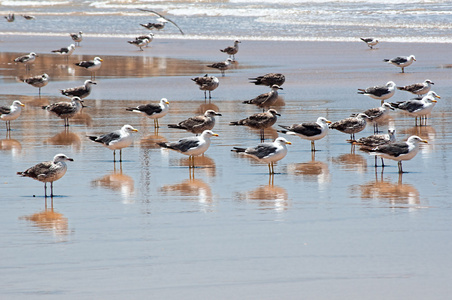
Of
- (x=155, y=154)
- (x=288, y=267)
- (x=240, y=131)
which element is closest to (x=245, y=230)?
(x=288, y=267)

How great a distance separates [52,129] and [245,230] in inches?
349

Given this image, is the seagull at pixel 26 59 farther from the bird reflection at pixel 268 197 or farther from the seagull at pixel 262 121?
the bird reflection at pixel 268 197

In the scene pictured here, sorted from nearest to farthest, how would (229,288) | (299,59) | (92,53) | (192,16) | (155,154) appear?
(229,288)
(155,154)
(299,59)
(92,53)
(192,16)

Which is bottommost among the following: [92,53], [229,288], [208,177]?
[229,288]

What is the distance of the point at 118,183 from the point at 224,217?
2.55 metres

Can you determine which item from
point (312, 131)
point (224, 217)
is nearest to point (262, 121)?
point (312, 131)

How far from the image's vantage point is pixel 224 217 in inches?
349

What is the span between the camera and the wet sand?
6.66 metres

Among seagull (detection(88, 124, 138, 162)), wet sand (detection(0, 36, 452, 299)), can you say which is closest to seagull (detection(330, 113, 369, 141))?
wet sand (detection(0, 36, 452, 299))

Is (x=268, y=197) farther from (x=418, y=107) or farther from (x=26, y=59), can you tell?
(x=26, y=59)

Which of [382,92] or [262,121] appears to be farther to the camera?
[382,92]

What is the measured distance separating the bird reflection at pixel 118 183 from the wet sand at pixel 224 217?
3 centimetres

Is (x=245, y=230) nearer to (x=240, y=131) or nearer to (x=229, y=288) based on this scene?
(x=229, y=288)

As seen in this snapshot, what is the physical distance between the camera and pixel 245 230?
27.1 ft
